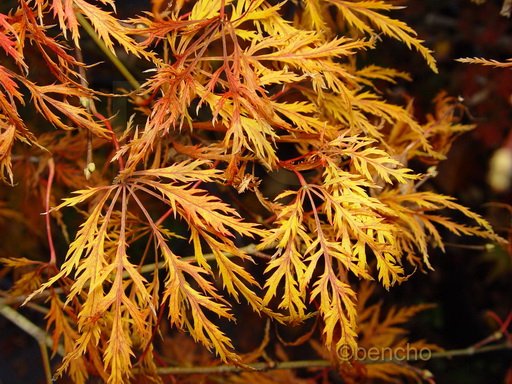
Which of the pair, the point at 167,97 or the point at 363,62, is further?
the point at 363,62

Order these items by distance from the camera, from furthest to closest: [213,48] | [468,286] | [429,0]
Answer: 1. [468,286]
2. [429,0]
3. [213,48]

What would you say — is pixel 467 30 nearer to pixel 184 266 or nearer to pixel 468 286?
pixel 468 286

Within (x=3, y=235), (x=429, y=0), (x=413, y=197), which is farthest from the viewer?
(x=429, y=0)

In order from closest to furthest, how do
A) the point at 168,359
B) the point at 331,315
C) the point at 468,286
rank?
the point at 331,315, the point at 168,359, the point at 468,286

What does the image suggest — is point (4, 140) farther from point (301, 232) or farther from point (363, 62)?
point (363, 62)

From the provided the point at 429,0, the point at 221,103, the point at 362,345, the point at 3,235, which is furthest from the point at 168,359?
the point at 429,0

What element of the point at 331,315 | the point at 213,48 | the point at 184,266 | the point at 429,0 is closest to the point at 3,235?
the point at 213,48

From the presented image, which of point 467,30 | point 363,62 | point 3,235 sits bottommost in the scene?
point 3,235

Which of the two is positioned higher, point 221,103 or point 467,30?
point 221,103

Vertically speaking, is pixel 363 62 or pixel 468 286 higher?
pixel 363 62
